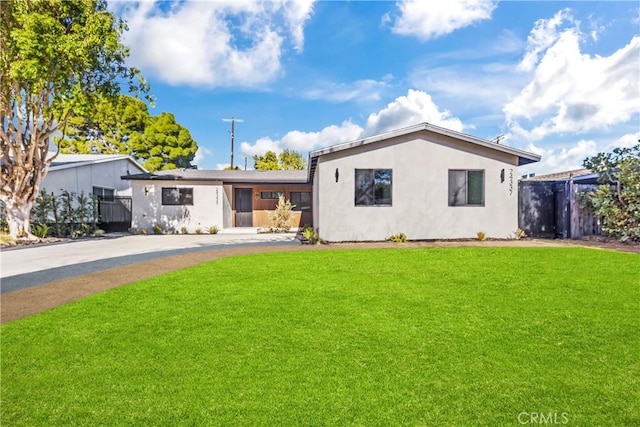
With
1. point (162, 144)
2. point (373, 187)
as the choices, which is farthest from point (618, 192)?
point (162, 144)

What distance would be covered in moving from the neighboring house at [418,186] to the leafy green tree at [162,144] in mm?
24209

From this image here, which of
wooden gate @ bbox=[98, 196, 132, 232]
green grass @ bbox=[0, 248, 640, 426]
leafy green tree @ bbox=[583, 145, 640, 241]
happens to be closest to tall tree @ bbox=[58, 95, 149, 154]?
wooden gate @ bbox=[98, 196, 132, 232]

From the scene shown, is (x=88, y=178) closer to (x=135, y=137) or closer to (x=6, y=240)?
(x=6, y=240)

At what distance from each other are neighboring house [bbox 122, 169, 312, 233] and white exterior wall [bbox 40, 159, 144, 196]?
2816 mm

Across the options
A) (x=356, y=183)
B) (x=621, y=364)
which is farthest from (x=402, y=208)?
(x=621, y=364)

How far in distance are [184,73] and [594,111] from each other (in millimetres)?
20828

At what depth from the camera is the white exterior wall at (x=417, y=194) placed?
41.4 ft

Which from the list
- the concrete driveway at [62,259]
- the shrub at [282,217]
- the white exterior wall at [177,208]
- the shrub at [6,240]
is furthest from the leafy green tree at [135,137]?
the concrete driveway at [62,259]

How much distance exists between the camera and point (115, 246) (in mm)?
13070

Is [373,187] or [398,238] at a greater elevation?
[373,187]

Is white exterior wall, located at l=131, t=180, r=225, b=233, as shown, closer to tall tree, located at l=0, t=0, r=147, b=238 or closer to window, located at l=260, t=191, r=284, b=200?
window, located at l=260, t=191, r=284, b=200

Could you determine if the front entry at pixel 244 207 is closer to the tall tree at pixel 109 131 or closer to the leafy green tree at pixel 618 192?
the leafy green tree at pixel 618 192

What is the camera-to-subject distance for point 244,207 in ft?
69.1

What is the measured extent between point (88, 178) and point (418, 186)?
57.9 ft
